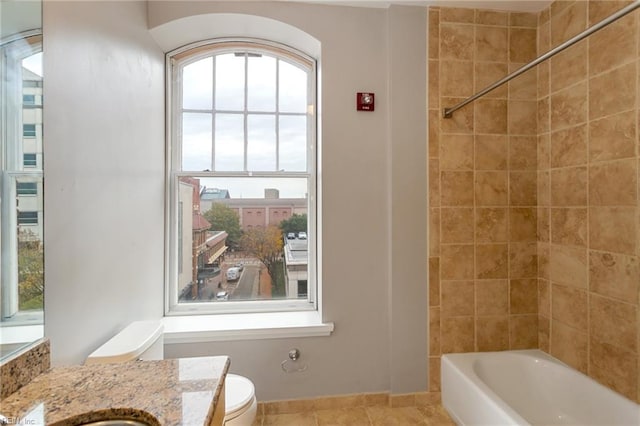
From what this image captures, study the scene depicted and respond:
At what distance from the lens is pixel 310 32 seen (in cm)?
189

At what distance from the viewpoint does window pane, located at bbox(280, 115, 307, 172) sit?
2.15 m

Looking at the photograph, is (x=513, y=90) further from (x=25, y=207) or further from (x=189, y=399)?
(x=25, y=207)

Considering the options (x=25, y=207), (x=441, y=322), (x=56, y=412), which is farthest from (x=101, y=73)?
(x=441, y=322)

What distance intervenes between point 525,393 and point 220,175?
7.55 feet

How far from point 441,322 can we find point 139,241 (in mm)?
1835

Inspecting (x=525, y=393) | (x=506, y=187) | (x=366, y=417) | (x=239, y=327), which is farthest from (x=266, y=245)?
(x=525, y=393)

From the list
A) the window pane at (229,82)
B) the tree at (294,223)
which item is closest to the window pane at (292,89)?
the window pane at (229,82)

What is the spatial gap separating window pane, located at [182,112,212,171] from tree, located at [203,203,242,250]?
1.08 ft

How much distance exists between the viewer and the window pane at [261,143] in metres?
2.13

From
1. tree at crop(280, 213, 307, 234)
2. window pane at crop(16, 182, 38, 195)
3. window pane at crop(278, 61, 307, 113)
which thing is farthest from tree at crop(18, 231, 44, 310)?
window pane at crop(278, 61, 307, 113)

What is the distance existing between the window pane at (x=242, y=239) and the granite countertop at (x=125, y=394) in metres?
1.19

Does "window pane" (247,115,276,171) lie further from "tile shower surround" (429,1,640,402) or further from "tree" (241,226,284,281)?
"tile shower surround" (429,1,640,402)

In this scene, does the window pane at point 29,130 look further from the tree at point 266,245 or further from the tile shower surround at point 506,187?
the tile shower surround at point 506,187

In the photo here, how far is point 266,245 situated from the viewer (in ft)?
7.03
